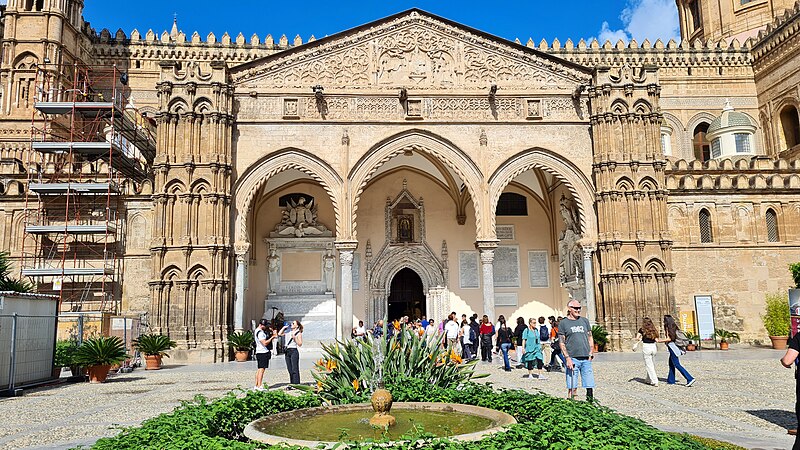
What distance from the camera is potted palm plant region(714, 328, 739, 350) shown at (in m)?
22.5

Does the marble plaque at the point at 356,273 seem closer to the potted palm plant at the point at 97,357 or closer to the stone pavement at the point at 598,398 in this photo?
the stone pavement at the point at 598,398

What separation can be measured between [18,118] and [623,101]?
25.6m

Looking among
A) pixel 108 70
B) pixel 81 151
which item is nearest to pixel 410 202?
pixel 81 151

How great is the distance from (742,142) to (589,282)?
13402 mm

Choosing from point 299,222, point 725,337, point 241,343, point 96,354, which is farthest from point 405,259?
point 96,354

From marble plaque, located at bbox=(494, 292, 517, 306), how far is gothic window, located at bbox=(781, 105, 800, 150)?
18203mm

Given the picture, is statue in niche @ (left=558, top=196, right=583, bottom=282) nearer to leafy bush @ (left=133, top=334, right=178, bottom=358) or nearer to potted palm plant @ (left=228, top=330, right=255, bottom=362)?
potted palm plant @ (left=228, top=330, right=255, bottom=362)

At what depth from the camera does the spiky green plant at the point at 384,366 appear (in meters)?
7.57

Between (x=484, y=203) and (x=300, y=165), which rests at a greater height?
→ (x=300, y=165)

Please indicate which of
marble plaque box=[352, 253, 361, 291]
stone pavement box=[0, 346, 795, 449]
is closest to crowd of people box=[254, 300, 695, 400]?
stone pavement box=[0, 346, 795, 449]

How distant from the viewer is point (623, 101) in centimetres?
2280

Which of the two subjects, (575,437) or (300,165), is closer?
(575,437)

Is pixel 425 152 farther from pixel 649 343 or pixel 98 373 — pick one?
pixel 98 373

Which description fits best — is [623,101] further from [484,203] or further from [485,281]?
[485,281]
